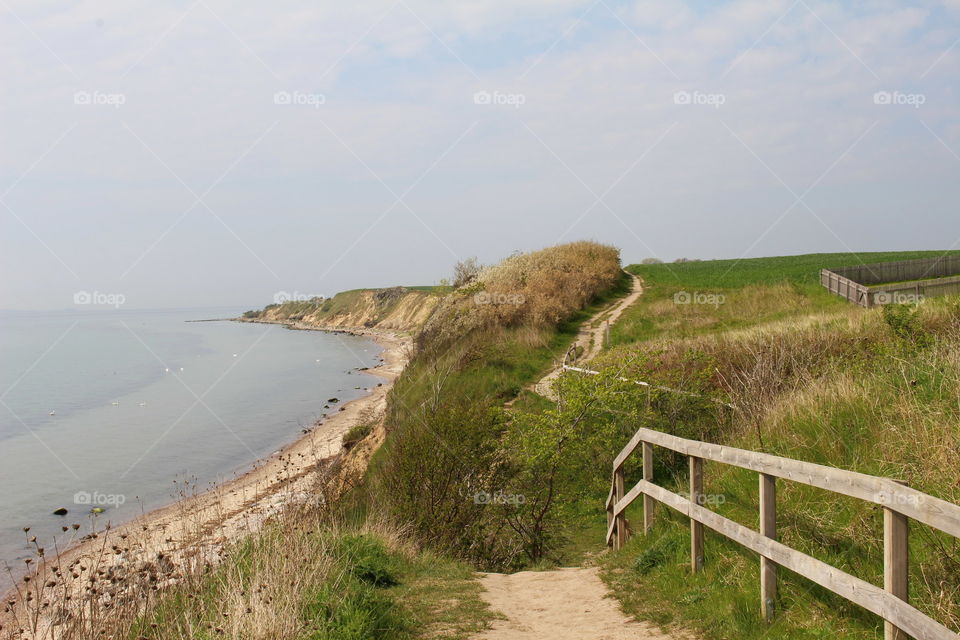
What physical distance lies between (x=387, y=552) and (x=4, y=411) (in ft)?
141

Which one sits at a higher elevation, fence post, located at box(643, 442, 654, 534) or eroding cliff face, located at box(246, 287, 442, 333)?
eroding cliff face, located at box(246, 287, 442, 333)

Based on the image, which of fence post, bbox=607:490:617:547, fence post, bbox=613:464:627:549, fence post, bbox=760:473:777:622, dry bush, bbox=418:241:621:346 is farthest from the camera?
dry bush, bbox=418:241:621:346

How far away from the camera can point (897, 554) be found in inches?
136

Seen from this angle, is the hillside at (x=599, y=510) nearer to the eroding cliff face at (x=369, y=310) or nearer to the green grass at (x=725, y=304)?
the green grass at (x=725, y=304)

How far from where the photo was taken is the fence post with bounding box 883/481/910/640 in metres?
3.45

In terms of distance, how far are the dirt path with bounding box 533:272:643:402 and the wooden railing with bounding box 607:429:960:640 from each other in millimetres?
13306

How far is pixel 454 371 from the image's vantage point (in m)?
24.9

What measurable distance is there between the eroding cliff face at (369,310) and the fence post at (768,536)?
7768 centimetres

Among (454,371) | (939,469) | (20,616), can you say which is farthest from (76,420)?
(939,469)

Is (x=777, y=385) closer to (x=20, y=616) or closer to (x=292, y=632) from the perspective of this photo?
(x=292, y=632)

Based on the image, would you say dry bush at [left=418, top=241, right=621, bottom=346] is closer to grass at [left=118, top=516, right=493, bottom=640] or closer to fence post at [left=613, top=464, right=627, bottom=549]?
fence post at [left=613, top=464, right=627, bottom=549]

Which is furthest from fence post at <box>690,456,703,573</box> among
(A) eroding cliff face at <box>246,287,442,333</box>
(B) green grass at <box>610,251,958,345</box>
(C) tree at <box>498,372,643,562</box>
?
(A) eroding cliff face at <box>246,287,442,333</box>

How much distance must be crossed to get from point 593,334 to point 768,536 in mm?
23594

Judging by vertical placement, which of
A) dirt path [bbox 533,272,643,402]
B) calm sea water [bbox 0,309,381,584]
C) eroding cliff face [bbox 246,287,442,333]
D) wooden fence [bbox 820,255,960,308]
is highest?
eroding cliff face [bbox 246,287,442,333]
